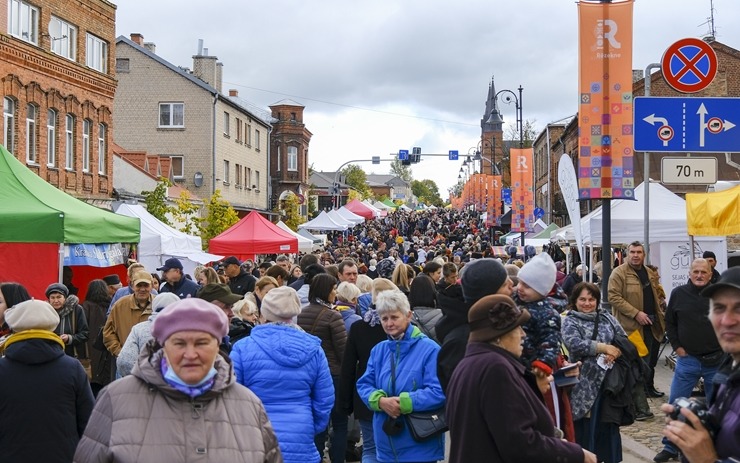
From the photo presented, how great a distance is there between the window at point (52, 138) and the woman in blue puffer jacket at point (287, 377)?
23009 millimetres

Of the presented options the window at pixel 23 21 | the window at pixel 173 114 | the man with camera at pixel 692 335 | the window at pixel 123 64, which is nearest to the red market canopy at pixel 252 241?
the window at pixel 23 21

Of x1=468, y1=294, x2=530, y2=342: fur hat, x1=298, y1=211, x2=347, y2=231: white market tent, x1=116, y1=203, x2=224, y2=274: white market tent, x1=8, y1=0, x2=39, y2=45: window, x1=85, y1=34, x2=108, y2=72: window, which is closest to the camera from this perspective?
x1=468, y1=294, x2=530, y2=342: fur hat

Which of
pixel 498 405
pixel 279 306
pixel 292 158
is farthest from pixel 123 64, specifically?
pixel 498 405

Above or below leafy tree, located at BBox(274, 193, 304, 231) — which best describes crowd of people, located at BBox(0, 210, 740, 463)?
below

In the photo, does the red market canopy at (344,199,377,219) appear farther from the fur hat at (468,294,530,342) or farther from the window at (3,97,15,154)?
the fur hat at (468,294,530,342)

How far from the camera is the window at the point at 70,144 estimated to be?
92.4 feet

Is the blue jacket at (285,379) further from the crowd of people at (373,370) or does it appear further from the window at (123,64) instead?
the window at (123,64)

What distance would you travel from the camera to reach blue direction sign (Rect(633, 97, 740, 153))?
10.4 metres

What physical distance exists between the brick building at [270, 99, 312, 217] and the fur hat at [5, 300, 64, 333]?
60773 millimetres

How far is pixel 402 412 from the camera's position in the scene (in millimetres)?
Answer: 5875

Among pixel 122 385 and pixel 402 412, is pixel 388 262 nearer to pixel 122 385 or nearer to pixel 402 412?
pixel 402 412

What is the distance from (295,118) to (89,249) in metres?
58.7

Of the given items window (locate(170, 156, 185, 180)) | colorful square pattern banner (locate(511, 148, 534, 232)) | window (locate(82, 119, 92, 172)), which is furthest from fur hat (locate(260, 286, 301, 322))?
window (locate(170, 156, 185, 180))

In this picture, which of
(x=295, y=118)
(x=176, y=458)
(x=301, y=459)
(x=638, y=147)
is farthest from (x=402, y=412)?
(x=295, y=118)
